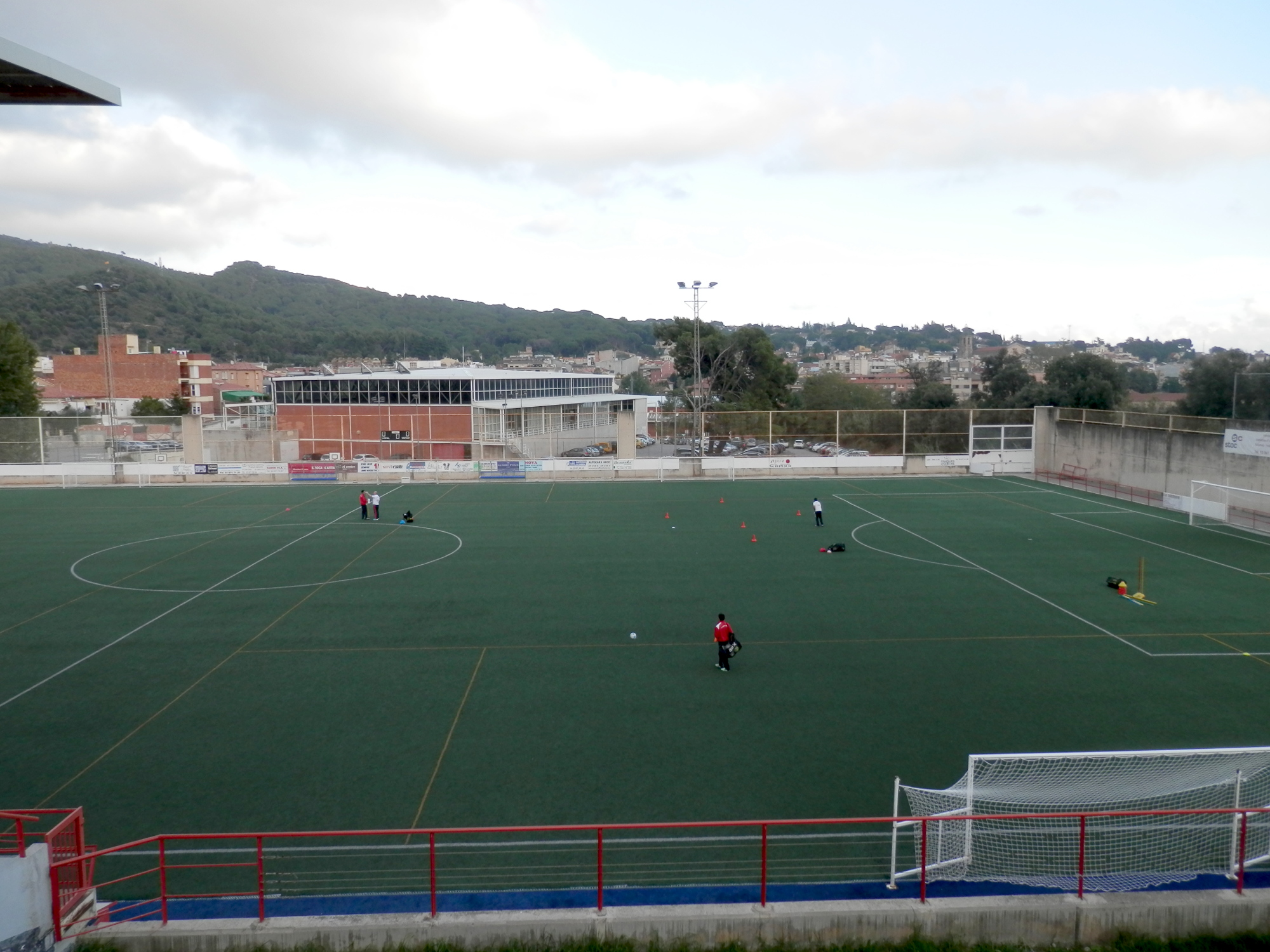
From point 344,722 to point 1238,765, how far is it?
11.8 m

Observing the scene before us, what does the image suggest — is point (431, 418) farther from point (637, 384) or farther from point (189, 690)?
point (637, 384)

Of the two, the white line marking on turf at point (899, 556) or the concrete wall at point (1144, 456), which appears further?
the concrete wall at point (1144, 456)

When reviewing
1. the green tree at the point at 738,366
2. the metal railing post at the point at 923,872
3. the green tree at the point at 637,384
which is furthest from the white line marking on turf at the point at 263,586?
the green tree at the point at 637,384

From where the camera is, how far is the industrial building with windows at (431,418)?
50.8 metres

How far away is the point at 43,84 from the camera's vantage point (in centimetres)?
998

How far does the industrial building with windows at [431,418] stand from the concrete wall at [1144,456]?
69.6 feet

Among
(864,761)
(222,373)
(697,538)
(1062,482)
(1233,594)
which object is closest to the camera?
(864,761)

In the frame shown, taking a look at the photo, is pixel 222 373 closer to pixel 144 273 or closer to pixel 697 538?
pixel 144 273

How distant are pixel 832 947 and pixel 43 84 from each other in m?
12.5

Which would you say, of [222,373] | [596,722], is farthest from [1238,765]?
[222,373]

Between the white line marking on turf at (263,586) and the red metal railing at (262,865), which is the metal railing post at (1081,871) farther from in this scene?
the white line marking on turf at (263,586)

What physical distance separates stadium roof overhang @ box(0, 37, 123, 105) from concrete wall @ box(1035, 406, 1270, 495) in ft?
118

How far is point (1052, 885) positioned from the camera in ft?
28.1

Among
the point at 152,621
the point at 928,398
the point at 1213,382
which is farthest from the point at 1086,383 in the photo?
the point at 152,621
